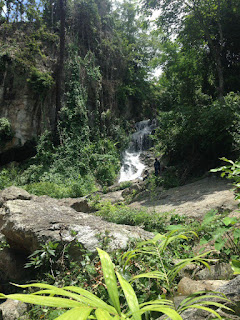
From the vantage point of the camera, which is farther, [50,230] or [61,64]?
[61,64]

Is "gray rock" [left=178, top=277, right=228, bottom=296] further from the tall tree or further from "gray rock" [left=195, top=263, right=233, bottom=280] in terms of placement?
the tall tree

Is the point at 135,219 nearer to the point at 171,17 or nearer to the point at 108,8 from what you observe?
the point at 171,17

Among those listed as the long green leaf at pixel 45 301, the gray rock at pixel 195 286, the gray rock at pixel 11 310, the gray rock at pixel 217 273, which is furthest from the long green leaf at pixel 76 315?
Result: the gray rock at pixel 11 310

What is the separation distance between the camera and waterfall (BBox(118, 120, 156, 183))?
58.5ft

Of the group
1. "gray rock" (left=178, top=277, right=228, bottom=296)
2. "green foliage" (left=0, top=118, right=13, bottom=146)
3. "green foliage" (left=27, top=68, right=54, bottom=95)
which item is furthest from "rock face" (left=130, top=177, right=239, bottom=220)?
"green foliage" (left=27, top=68, right=54, bottom=95)

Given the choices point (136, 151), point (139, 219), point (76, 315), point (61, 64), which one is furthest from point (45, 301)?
point (136, 151)

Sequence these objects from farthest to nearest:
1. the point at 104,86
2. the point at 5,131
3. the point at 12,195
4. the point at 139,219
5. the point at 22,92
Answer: the point at 104,86 → the point at 22,92 → the point at 5,131 → the point at 12,195 → the point at 139,219

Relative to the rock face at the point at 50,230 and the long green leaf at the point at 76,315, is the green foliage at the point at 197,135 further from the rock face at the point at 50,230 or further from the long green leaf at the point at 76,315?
the long green leaf at the point at 76,315

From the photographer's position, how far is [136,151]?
65.8ft

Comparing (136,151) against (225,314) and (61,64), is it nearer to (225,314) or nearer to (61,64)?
(61,64)

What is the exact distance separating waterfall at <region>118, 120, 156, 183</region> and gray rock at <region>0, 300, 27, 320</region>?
14233 millimetres

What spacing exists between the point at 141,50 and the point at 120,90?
1022cm

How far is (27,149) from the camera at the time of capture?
14695mm

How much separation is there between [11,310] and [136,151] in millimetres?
17712
